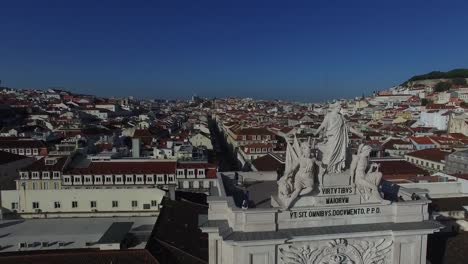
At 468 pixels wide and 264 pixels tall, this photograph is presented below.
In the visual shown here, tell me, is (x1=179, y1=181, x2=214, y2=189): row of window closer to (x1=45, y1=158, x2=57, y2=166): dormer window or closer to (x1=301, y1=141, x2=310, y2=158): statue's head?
(x1=45, y1=158, x2=57, y2=166): dormer window

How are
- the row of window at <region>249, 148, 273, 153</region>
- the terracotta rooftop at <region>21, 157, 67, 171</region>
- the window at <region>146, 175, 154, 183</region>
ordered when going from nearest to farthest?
the window at <region>146, 175, 154, 183</region> < the terracotta rooftop at <region>21, 157, 67, 171</region> < the row of window at <region>249, 148, 273, 153</region>

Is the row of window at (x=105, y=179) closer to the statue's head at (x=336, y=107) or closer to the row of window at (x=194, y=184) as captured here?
the row of window at (x=194, y=184)

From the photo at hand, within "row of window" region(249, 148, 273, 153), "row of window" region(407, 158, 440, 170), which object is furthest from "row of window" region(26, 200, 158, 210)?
"row of window" region(407, 158, 440, 170)

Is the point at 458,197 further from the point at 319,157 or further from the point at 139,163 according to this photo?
the point at 139,163

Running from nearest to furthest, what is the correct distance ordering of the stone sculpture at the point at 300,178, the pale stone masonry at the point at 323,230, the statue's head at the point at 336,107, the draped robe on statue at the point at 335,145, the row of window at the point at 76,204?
the pale stone masonry at the point at 323,230 < the stone sculpture at the point at 300,178 < the draped robe on statue at the point at 335,145 < the statue's head at the point at 336,107 < the row of window at the point at 76,204

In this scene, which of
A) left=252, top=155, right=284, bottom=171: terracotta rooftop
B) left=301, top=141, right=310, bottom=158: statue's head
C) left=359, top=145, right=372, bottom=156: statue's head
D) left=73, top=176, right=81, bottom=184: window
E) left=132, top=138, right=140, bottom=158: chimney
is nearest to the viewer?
left=301, top=141, right=310, bottom=158: statue's head

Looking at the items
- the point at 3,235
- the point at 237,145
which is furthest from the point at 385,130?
the point at 3,235

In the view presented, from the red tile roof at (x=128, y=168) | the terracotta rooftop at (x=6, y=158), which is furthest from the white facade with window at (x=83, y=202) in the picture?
the terracotta rooftop at (x=6, y=158)

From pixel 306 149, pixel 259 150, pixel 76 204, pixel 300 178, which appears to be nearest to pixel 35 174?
pixel 76 204
